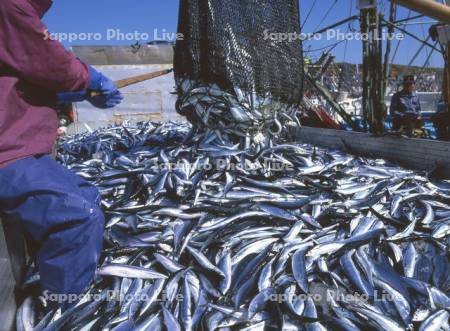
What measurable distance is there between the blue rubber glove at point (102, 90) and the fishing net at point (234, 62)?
2.54m

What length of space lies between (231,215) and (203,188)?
2.61ft

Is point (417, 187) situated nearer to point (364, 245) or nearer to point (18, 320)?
point (364, 245)

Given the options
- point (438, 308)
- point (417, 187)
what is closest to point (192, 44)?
point (417, 187)

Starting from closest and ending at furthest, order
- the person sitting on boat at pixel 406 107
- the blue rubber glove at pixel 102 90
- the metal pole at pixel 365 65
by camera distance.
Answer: the blue rubber glove at pixel 102 90 → the metal pole at pixel 365 65 → the person sitting on boat at pixel 406 107

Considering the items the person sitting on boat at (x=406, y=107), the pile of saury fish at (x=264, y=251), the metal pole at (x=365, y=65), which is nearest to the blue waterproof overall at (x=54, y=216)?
the pile of saury fish at (x=264, y=251)

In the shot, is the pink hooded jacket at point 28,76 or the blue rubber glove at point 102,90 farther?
the blue rubber glove at point 102,90

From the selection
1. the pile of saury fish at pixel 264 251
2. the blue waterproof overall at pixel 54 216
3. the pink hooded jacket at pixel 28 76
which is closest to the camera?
the pink hooded jacket at pixel 28 76

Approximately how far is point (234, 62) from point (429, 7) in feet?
11.0

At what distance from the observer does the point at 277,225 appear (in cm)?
341

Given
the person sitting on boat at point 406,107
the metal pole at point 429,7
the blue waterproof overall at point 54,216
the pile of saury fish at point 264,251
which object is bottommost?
the pile of saury fish at point 264,251

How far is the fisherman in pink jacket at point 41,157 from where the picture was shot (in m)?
2.09

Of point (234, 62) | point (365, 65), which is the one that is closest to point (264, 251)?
point (234, 62)

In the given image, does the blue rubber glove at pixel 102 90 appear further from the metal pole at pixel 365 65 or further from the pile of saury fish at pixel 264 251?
the metal pole at pixel 365 65

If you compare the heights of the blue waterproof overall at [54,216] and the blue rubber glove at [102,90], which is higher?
the blue rubber glove at [102,90]
